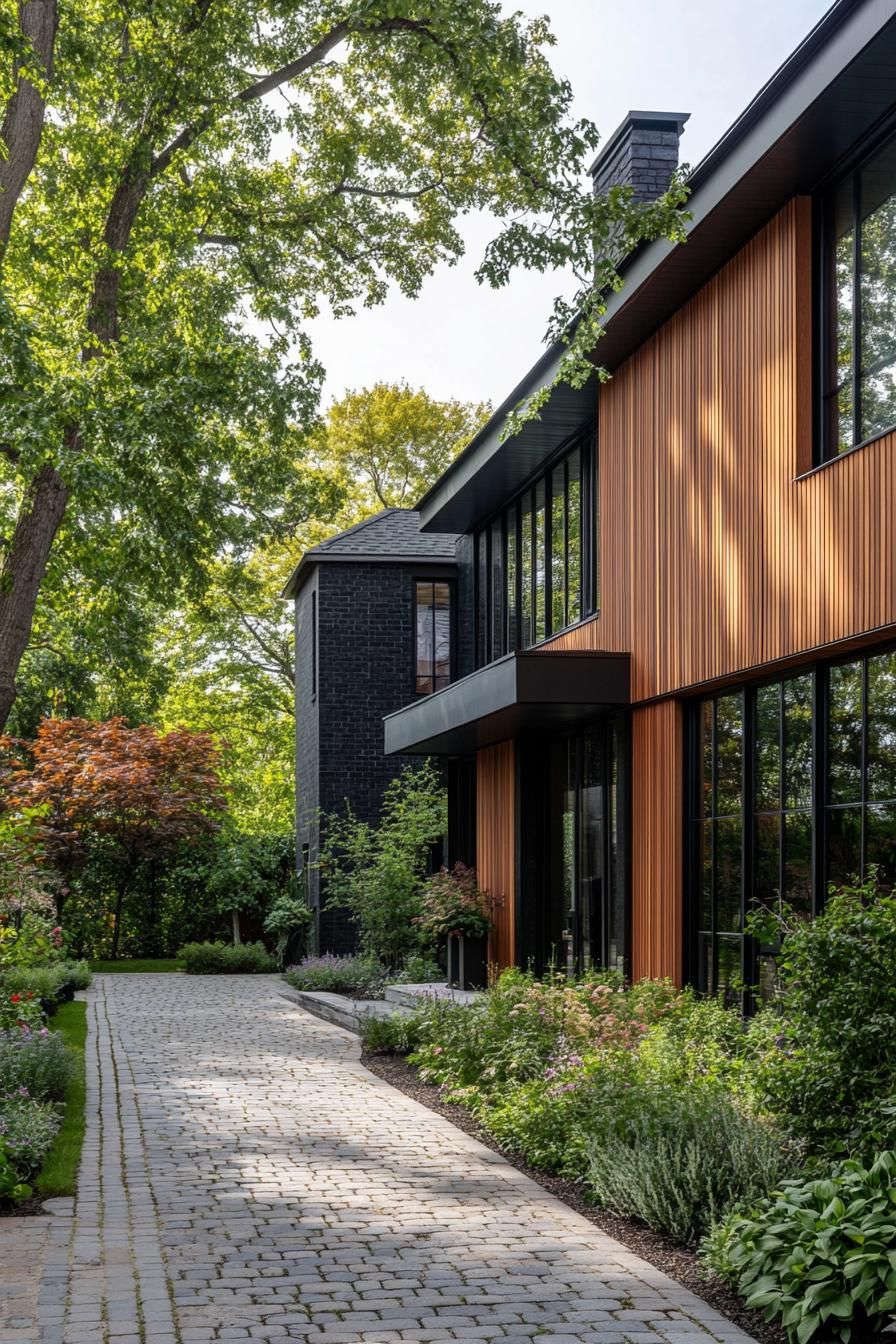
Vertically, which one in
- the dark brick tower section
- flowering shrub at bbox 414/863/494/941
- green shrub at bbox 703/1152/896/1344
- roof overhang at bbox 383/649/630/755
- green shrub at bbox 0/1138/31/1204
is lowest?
green shrub at bbox 0/1138/31/1204

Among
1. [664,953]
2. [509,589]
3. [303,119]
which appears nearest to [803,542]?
[664,953]

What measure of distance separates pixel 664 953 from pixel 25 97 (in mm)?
10174

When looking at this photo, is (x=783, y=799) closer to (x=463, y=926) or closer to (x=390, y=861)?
(x=463, y=926)

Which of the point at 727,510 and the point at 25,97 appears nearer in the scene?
the point at 727,510

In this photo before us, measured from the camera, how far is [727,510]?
10750mm

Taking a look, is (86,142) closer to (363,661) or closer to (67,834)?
(363,661)

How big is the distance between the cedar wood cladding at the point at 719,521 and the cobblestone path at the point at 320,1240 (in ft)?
11.8

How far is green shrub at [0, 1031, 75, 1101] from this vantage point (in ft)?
30.3

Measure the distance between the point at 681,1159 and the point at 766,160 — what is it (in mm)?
6036

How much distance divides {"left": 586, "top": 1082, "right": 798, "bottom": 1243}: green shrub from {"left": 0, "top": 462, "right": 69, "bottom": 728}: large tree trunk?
29.6ft

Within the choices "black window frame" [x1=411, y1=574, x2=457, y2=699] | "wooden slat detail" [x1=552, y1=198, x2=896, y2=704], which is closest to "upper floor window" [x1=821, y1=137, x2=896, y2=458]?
"wooden slat detail" [x1=552, y1=198, x2=896, y2=704]

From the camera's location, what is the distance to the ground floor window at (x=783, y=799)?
8820mm

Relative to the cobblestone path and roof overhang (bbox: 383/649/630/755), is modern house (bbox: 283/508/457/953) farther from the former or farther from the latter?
the cobblestone path

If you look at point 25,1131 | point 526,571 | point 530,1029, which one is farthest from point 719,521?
point 526,571
